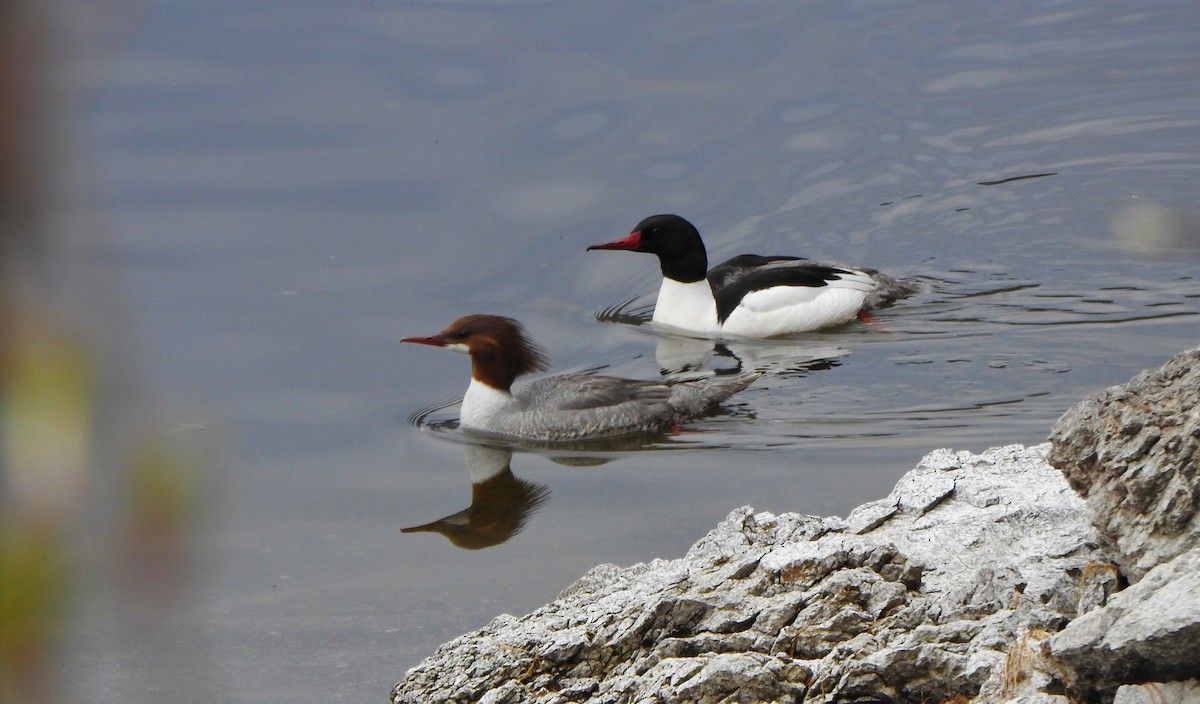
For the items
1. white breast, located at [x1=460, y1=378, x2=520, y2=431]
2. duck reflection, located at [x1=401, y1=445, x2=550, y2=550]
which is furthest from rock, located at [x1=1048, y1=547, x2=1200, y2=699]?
white breast, located at [x1=460, y1=378, x2=520, y2=431]

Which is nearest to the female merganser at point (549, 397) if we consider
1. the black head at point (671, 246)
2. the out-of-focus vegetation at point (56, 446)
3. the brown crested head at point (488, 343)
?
the brown crested head at point (488, 343)

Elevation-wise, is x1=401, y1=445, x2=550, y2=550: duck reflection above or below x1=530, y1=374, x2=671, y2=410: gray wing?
below

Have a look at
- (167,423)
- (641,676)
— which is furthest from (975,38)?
(167,423)

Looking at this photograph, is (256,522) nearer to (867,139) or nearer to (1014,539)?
(1014,539)

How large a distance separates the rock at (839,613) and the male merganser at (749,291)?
20.2ft

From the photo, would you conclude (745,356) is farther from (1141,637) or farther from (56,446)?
(56,446)

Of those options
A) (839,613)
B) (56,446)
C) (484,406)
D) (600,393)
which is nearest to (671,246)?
(600,393)

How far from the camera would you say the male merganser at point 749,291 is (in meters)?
11.0

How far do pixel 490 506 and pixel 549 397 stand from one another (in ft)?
5.46

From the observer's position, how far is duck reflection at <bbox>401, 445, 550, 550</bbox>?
7.19 m

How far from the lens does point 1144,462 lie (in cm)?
335

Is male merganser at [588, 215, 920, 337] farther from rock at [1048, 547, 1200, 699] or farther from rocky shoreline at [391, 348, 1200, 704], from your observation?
rock at [1048, 547, 1200, 699]

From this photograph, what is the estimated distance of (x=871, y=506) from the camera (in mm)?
4609

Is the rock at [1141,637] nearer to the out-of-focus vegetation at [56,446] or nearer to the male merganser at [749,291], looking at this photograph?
the out-of-focus vegetation at [56,446]
